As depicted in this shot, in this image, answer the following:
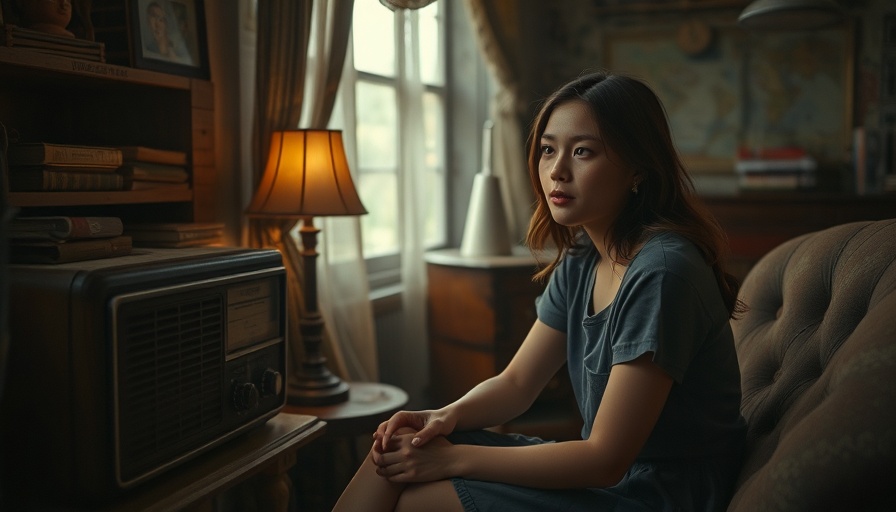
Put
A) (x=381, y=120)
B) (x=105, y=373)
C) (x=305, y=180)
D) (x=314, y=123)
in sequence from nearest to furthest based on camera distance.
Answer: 1. (x=105, y=373)
2. (x=305, y=180)
3. (x=314, y=123)
4. (x=381, y=120)

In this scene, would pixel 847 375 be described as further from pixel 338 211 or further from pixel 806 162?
pixel 806 162

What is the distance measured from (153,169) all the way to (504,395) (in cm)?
80

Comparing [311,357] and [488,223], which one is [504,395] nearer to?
[311,357]

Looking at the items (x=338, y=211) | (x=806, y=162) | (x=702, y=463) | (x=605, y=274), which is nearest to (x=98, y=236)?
(x=338, y=211)

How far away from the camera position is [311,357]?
199 cm

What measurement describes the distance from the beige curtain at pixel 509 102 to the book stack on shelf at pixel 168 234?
80.4 inches

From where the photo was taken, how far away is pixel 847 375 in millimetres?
988

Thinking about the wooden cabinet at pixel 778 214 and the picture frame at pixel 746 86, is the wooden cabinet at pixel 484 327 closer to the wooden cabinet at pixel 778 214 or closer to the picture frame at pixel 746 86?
the wooden cabinet at pixel 778 214

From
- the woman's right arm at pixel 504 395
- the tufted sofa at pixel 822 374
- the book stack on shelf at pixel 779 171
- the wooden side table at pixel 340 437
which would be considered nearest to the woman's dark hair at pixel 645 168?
the tufted sofa at pixel 822 374

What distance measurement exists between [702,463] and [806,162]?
281 cm

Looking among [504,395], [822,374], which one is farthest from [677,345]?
[504,395]

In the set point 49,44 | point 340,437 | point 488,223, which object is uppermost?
point 49,44

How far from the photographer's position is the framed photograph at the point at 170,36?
5.11ft

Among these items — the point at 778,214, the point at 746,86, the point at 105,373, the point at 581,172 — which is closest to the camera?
the point at 105,373
